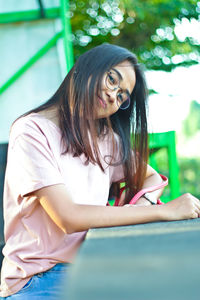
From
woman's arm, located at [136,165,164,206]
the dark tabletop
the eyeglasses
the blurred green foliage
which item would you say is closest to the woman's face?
the eyeglasses

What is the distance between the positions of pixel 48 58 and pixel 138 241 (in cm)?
329

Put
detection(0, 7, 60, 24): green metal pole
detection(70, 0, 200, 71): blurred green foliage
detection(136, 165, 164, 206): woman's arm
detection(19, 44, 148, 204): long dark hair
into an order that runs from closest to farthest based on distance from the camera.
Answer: detection(19, 44, 148, 204): long dark hair < detection(136, 165, 164, 206): woman's arm < detection(0, 7, 60, 24): green metal pole < detection(70, 0, 200, 71): blurred green foliage

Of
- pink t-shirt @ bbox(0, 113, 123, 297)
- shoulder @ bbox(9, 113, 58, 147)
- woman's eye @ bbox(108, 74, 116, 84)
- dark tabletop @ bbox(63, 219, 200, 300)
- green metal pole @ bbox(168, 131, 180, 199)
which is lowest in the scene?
green metal pole @ bbox(168, 131, 180, 199)

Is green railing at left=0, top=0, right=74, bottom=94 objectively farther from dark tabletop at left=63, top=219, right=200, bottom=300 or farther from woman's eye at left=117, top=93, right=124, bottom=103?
dark tabletop at left=63, top=219, right=200, bottom=300

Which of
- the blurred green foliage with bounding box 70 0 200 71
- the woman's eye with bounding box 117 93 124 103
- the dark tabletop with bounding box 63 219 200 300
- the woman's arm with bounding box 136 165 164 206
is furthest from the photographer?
the blurred green foliage with bounding box 70 0 200 71

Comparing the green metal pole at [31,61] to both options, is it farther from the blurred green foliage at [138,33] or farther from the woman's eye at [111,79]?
the blurred green foliage at [138,33]

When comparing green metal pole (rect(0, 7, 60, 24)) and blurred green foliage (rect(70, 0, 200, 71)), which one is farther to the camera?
blurred green foliage (rect(70, 0, 200, 71))

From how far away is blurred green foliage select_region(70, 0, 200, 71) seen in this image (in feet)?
28.7

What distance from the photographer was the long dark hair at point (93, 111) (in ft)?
5.07

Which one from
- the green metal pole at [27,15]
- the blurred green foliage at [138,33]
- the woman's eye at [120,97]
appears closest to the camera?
the woman's eye at [120,97]

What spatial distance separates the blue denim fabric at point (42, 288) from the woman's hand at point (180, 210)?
0.36m

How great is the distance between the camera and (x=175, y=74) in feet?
30.9

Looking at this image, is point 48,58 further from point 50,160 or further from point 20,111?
point 50,160

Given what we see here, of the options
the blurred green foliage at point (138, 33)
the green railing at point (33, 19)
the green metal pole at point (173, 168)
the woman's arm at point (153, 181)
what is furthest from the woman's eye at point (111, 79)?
the blurred green foliage at point (138, 33)
